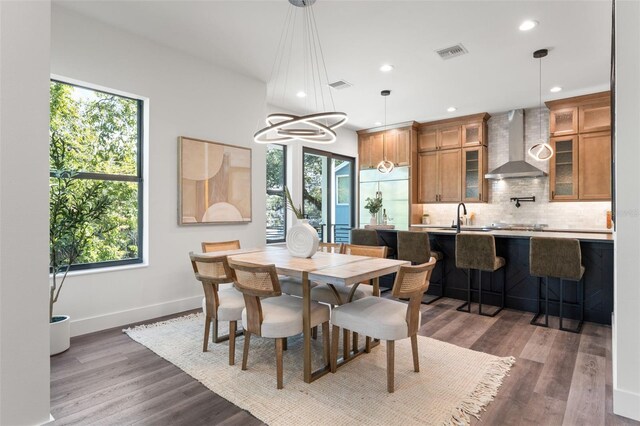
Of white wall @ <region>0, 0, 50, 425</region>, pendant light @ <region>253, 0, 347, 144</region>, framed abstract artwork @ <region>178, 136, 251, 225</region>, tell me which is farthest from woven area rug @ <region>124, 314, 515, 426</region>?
pendant light @ <region>253, 0, 347, 144</region>

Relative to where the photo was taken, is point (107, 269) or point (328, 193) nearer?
point (107, 269)

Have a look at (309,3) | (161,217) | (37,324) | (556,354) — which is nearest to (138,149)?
(161,217)

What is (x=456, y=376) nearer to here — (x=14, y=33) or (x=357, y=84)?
(x=14, y=33)

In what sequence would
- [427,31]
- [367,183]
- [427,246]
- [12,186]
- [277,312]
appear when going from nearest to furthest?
[12,186], [277,312], [427,31], [427,246], [367,183]

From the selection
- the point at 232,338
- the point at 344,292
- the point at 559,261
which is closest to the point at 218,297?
the point at 232,338

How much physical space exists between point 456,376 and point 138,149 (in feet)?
12.7

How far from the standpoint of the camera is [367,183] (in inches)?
308

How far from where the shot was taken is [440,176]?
23.4 feet

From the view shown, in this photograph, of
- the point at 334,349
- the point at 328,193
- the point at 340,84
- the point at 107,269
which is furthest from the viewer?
the point at 328,193

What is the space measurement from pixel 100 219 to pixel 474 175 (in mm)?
6336

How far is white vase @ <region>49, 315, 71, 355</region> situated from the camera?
284 centimetres

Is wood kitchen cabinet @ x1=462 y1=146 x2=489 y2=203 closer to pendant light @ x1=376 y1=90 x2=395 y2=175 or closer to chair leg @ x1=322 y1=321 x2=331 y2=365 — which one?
pendant light @ x1=376 y1=90 x2=395 y2=175

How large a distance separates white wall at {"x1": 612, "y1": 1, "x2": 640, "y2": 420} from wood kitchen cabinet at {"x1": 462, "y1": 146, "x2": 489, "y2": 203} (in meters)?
4.80

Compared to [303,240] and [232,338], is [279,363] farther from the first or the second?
[303,240]
